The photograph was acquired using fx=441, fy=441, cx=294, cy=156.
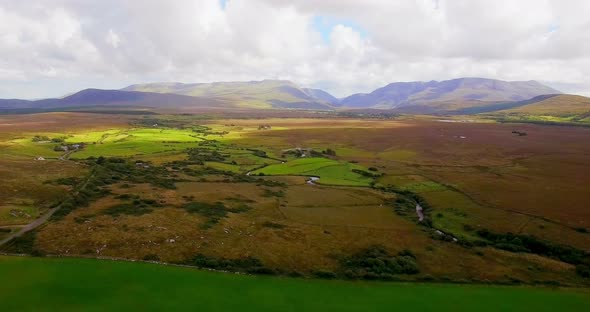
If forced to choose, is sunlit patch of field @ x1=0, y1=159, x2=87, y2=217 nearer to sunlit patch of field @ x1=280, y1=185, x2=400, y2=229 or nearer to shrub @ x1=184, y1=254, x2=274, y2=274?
shrub @ x1=184, y1=254, x2=274, y2=274

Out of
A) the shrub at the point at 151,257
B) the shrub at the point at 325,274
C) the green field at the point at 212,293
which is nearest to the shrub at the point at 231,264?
the green field at the point at 212,293

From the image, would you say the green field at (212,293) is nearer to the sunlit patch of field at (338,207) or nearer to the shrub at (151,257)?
the shrub at (151,257)

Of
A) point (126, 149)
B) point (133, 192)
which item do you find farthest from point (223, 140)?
point (133, 192)

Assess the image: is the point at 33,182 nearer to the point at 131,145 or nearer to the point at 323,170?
the point at 323,170

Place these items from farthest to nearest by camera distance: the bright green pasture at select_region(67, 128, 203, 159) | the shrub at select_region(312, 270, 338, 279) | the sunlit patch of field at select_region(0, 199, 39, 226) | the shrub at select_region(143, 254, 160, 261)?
1. the bright green pasture at select_region(67, 128, 203, 159)
2. the sunlit patch of field at select_region(0, 199, 39, 226)
3. the shrub at select_region(143, 254, 160, 261)
4. the shrub at select_region(312, 270, 338, 279)

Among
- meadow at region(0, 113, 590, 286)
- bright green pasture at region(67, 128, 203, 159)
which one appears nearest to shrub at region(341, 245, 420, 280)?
meadow at region(0, 113, 590, 286)

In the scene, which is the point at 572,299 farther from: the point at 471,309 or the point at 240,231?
the point at 240,231
